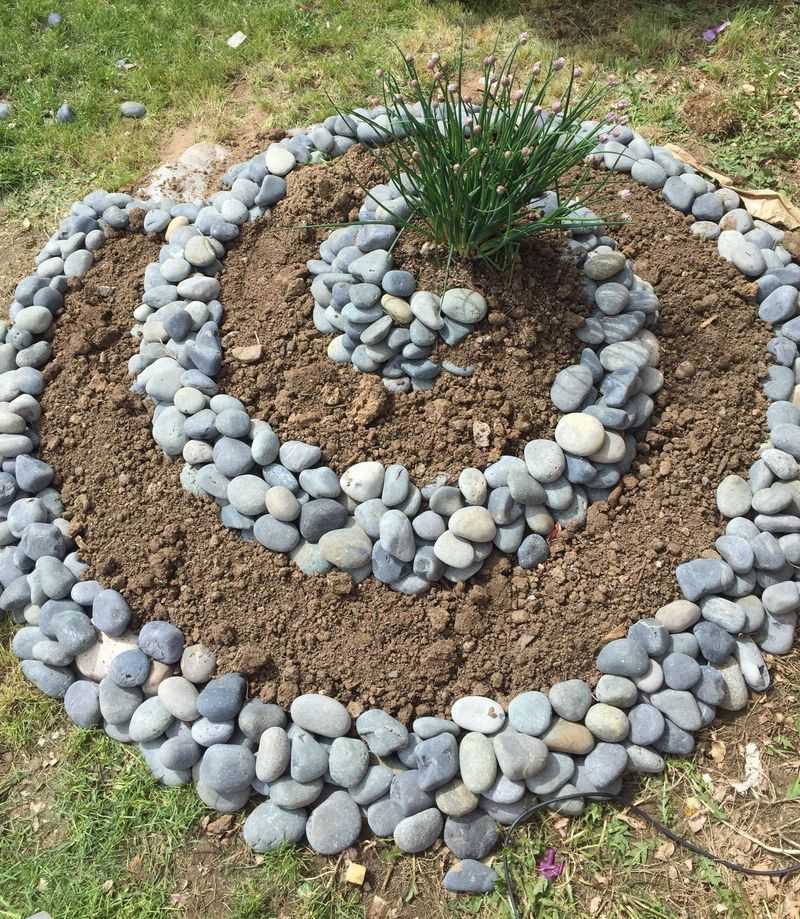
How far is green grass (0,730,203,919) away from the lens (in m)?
2.00

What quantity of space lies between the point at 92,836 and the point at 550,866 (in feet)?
4.08

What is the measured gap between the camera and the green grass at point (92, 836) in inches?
78.7

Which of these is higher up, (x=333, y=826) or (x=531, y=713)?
(x=531, y=713)

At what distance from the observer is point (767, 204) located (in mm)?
3006

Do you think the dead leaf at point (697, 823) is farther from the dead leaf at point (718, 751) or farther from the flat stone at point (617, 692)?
the flat stone at point (617, 692)

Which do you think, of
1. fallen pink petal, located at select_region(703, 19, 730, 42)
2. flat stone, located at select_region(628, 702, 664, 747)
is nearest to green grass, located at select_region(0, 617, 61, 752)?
flat stone, located at select_region(628, 702, 664, 747)

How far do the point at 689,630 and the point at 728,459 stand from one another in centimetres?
59

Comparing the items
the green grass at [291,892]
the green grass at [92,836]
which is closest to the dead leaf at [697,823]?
the green grass at [291,892]

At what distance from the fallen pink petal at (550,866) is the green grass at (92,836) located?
36.8 inches

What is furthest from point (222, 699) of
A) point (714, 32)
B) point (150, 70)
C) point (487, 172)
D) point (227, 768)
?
point (714, 32)

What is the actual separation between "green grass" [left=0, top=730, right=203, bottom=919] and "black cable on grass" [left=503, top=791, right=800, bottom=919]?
0.86 m

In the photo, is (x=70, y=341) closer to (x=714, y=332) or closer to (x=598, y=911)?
(x=714, y=332)

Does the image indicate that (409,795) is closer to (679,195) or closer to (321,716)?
(321,716)

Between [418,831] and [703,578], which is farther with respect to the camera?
[703,578]
